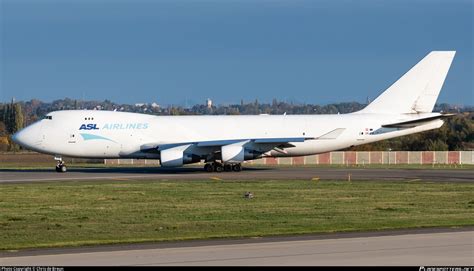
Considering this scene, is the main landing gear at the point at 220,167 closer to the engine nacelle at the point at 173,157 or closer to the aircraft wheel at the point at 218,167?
the aircraft wheel at the point at 218,167

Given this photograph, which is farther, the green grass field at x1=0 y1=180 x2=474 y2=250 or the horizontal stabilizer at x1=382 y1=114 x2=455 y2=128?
the horizontal stabilizer at x1=382 y1=114 x2=455 y2=128

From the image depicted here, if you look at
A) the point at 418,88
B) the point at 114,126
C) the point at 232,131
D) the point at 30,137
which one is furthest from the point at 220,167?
the point at 418,88

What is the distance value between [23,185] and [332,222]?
801 inches

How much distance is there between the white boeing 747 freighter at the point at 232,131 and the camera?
5472 cm

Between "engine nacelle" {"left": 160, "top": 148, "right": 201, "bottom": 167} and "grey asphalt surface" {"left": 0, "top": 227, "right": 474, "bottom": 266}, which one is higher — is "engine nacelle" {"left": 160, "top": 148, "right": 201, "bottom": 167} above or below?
above

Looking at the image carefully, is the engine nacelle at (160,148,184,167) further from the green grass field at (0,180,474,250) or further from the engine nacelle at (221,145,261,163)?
the green grass field at (0,180,474,250)

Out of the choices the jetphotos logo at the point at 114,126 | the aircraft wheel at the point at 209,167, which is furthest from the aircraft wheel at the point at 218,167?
the jetphotos logo at the point at 114,126

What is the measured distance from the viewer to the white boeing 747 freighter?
5472 centimetres

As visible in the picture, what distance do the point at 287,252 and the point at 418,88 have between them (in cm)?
4190

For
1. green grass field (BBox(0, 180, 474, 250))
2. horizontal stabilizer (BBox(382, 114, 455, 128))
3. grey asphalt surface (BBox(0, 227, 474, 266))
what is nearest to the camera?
grey asphalt surface (BBox(0, 227, 474, 266))

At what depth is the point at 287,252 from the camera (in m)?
18.3

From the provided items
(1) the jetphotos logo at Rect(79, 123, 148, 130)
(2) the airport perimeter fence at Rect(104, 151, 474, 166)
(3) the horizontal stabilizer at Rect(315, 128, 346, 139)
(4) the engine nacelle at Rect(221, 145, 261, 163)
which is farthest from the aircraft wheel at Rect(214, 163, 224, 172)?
(2) the airport perimeter fence at Rect(104, 151, 474, 166)

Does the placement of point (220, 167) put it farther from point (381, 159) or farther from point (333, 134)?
point (381, 159)

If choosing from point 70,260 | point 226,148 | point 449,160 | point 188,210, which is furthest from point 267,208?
point 449,160
